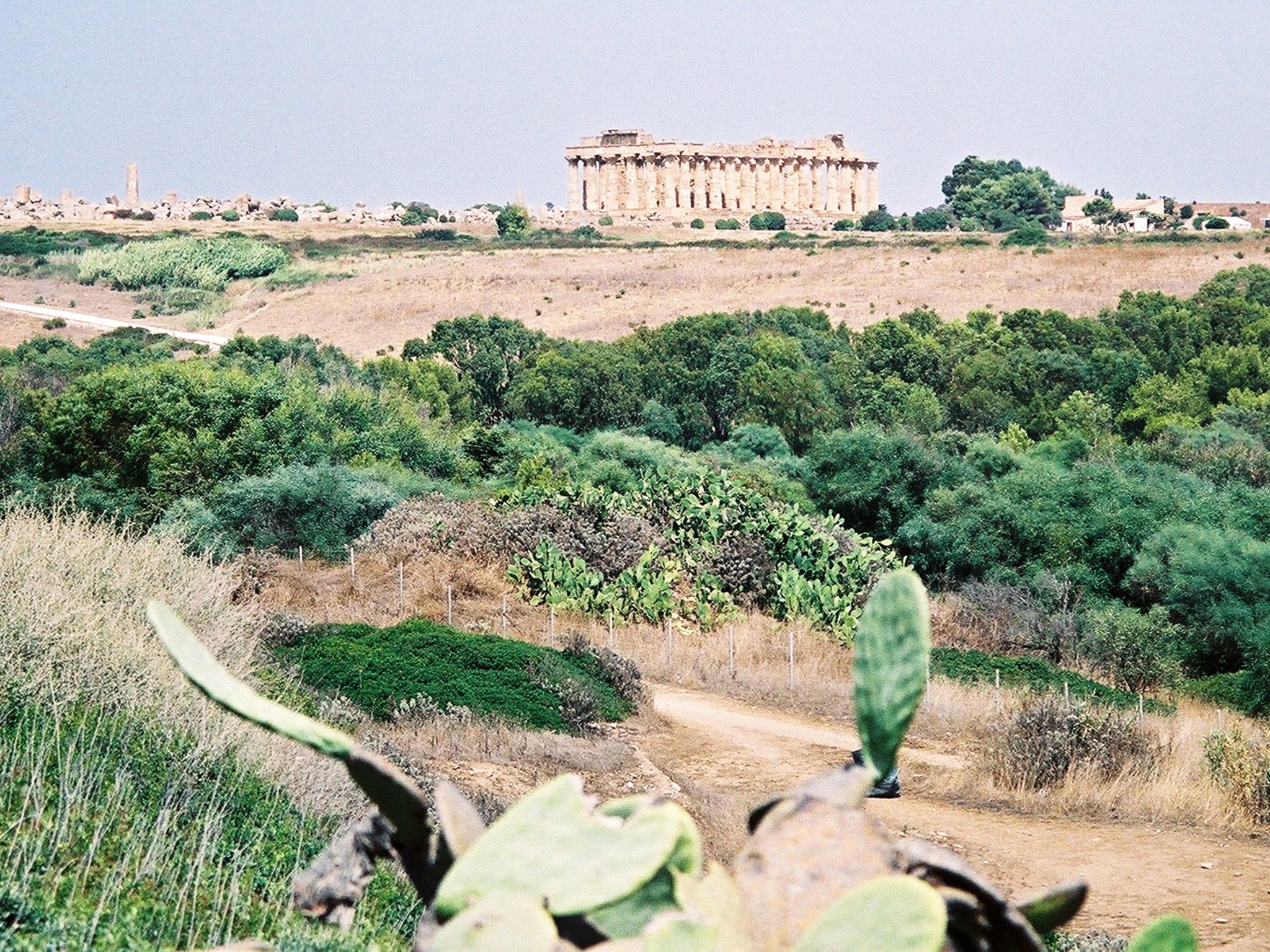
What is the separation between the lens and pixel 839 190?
12212 centimetres

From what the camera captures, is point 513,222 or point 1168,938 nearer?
point 1168,938

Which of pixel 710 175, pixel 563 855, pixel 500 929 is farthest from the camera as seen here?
pixel 710 175

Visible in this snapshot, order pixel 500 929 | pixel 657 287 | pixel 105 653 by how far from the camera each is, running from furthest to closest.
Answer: pixel 657 287 < pixel 105 653 < pixel 500 929

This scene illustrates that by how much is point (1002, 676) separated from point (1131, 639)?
2.71 meters

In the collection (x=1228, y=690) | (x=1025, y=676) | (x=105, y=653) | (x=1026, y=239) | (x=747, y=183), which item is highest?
(x=747, y=183)

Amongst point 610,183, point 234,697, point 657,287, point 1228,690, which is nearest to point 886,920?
point 234,697

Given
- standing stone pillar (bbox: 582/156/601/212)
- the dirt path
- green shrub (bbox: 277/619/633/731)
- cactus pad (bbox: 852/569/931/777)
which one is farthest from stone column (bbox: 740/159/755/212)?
cactus pad (bbox: 852/569/931/777)

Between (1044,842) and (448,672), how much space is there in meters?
5.76

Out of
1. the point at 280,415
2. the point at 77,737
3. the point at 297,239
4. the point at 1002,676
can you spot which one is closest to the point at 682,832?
the point at 77,737

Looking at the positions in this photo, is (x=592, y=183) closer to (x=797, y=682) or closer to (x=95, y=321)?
(x=95, y=321)

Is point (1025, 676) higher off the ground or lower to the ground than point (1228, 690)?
higher

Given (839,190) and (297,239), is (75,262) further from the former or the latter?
(839,190)

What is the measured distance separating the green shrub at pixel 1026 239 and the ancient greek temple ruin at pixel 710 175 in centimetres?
3483

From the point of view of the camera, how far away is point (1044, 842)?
465 inches
